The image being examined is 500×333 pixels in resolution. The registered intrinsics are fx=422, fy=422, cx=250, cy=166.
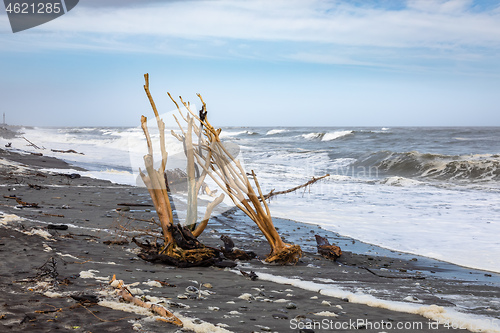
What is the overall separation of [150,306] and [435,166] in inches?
689

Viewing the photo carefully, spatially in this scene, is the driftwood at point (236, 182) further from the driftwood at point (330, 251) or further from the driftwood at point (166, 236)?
the driftwood at point (330, 251)

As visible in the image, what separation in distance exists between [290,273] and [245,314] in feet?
4.41

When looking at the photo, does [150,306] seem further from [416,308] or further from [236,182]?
[236,182]

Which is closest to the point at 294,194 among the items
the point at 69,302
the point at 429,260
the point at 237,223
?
the point at 237,223

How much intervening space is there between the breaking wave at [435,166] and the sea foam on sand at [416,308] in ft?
44.6

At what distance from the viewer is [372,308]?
315 cm

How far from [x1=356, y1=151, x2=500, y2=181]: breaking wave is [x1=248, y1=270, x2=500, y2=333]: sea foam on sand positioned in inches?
535

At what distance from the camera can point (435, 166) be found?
17922 mm

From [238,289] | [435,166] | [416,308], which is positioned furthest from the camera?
[435,166]

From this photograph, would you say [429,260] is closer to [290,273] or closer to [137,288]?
[290,273]

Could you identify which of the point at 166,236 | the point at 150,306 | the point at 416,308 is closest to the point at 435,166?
the point at 416,308

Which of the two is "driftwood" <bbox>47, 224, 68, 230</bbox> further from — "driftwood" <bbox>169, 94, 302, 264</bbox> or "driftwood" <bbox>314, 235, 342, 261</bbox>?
"driftwood" <bbox>314, 235, 342, 261</bbox>

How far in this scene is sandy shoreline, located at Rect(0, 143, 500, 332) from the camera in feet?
8.25

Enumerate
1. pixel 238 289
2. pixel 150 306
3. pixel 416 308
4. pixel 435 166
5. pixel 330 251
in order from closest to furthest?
1. pixel 150 306
2. pixel 416 308
3. pixel 238 289
4. pixel 330 251
5. pixel 435 166
